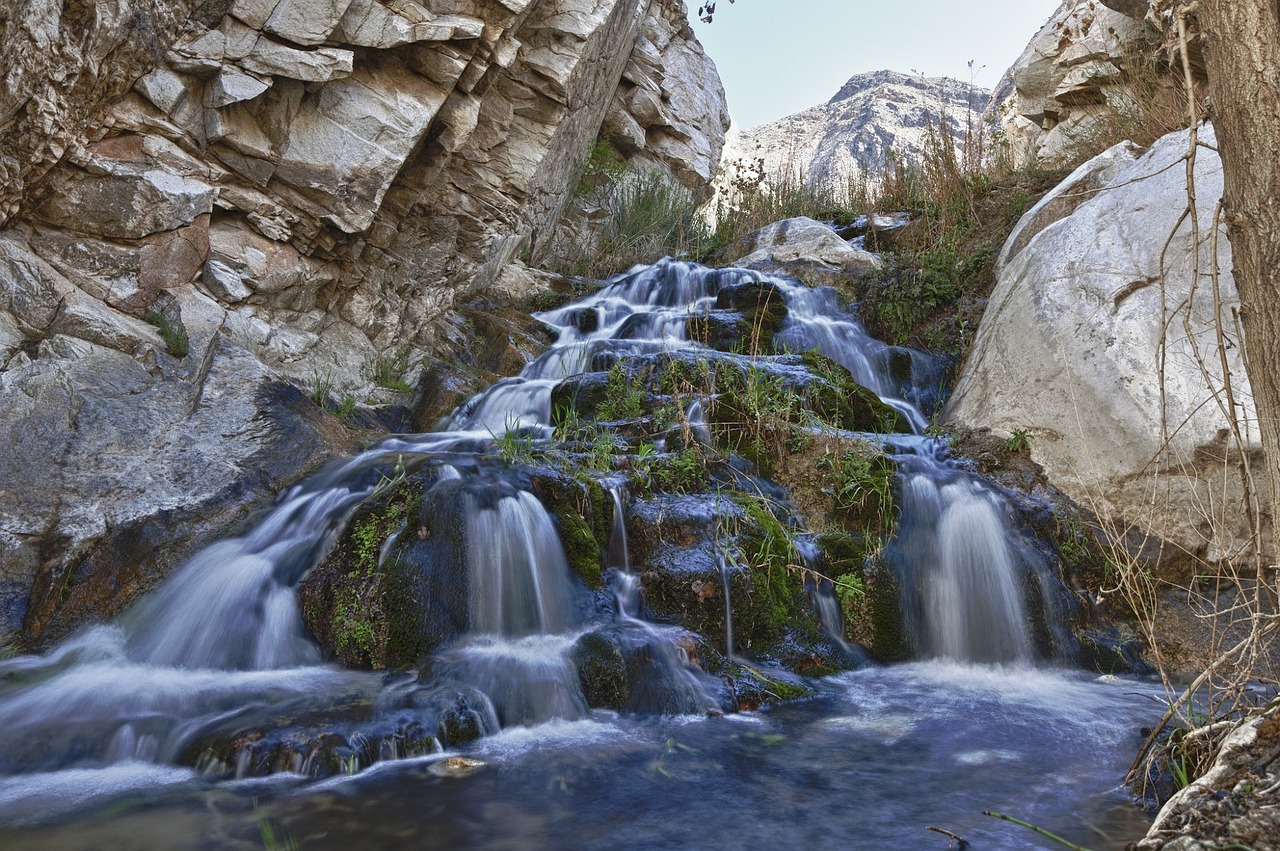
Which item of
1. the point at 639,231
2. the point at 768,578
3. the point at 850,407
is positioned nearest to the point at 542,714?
the point at 768,578

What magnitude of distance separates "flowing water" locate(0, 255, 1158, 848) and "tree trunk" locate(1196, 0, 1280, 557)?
1328 mm

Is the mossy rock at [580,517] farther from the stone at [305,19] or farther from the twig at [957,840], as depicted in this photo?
the stone at [305,19]

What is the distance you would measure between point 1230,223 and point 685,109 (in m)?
13.2

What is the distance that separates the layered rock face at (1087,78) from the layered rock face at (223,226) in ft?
17.7

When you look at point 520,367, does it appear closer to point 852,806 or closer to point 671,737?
point 671,737

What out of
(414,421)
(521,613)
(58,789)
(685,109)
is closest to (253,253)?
(414,421)

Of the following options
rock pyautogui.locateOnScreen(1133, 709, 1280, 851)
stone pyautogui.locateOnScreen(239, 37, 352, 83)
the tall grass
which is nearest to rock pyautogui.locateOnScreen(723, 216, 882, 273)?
the tall grass

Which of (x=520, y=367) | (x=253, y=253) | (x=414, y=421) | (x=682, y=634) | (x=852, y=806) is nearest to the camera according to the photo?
(x=852, y=806)

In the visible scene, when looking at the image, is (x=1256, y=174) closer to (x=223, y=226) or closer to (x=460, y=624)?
(x=460, y=624)

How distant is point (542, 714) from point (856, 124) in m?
27.3

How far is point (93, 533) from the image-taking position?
4.31 metres

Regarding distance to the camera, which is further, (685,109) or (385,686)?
(685,109)

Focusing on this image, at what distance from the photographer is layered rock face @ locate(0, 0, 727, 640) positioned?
4.62m

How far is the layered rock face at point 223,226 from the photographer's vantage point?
15.2 feet
